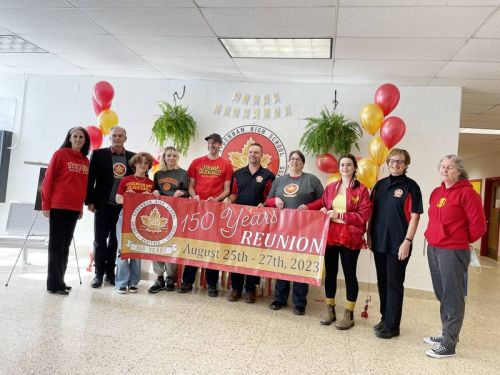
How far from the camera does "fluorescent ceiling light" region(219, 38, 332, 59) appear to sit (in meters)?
3.86

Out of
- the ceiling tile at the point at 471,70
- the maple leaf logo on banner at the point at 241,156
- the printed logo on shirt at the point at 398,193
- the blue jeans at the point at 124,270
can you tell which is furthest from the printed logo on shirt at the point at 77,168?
the ceiling tile at the point at 471,70

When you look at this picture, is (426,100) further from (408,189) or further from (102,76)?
(102,76)

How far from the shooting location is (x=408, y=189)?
295 centimetres

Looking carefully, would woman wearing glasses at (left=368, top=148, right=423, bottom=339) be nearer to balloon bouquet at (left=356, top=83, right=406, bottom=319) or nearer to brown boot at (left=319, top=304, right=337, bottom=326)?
brown boot at (left=319, top=304, right=337, bottom=326)

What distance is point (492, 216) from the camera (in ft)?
33.4

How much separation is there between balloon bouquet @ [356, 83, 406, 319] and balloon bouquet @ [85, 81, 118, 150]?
9.89ft

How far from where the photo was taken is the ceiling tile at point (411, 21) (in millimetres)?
2977

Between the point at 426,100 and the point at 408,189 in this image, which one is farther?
the point at 426,100

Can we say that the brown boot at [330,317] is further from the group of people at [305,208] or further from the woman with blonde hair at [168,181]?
the woman with blonde hair at [168,181]

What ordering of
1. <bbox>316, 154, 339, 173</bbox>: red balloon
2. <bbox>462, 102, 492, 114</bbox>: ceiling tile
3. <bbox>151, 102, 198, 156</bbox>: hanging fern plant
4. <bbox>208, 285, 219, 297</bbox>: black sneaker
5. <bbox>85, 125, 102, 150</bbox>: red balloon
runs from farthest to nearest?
<bbox>462, 102, 492, 114</bbox>: ceiling tile
<bbox>151, 102, 198, 156</bbox>: hanging fern plant
<bbox>85, 125, 102, 150</bbox>: red balloon
<bbox>316, 154, 339, 173</bbox>: red balloon
<bbox>208, 285, 219, 297</bbox>: black sneaker

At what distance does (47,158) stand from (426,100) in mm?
5210

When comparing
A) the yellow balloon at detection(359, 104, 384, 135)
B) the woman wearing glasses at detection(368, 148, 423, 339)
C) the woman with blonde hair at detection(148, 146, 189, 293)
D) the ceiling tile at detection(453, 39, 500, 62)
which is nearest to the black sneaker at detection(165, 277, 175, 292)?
the woman with blonde hair at detection(148, 146, 189, 293)

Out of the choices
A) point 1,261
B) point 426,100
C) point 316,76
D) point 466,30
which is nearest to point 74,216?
point 1,261

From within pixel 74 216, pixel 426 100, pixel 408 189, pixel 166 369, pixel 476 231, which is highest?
pixel 426 100
